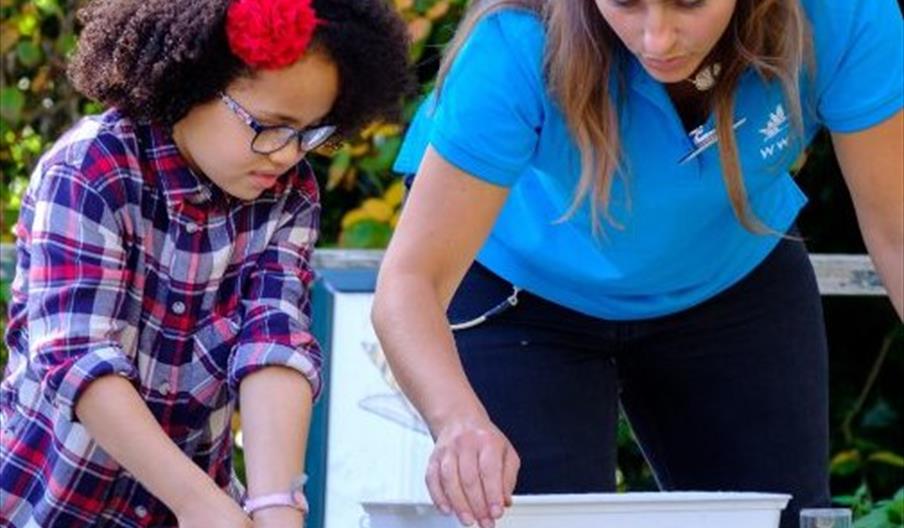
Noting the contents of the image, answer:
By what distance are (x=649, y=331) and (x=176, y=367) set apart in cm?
71

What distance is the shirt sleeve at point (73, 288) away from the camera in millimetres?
2777

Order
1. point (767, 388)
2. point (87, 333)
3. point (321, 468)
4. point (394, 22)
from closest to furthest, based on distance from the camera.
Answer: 1. point (87, 333)
2. point (394, 22)
3. point (767, 388)
4. point (321, 468)

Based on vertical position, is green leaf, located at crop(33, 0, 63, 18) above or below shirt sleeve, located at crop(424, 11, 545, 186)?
below

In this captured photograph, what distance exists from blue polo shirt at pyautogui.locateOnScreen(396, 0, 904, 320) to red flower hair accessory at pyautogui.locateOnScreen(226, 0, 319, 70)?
0.21m

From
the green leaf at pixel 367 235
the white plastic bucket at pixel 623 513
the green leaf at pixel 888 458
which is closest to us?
the white plastic bucket at pixel 623 513

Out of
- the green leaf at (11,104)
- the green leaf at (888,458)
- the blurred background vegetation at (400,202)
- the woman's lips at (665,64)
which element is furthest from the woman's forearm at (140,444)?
the green leaf at (888,458)

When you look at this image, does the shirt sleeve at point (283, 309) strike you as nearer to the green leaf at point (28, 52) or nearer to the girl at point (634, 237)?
the girl at point (634, 237)

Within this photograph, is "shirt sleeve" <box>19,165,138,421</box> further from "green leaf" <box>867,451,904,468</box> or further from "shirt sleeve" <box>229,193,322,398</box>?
"green leaf" <box>867,451,904,468</box>

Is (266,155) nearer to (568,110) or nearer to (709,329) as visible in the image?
(568,110)

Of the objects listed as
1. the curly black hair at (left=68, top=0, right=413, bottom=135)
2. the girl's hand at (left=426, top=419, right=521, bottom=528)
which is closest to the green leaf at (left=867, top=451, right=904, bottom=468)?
the curly black hair at (left=68, top=0, right=413, bottom=135)

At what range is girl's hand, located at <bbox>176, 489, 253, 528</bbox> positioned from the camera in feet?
8.91

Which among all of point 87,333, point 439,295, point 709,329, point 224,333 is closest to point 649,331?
point 709,329

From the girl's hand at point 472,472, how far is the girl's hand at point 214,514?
268 mm

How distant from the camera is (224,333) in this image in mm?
2922
